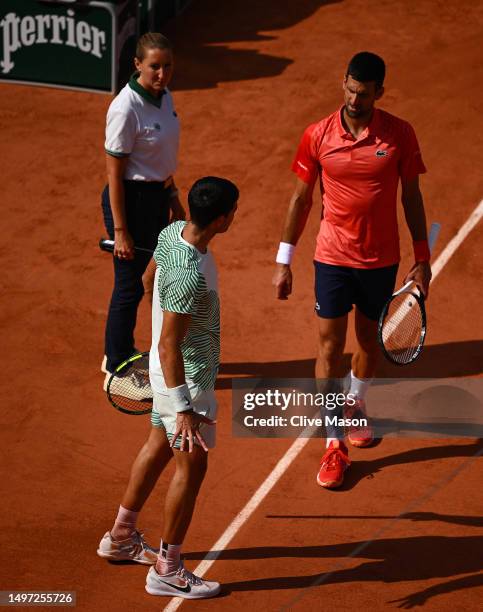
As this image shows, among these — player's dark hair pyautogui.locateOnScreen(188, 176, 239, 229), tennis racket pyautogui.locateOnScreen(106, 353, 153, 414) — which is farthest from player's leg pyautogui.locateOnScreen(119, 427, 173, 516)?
player's dark hair pyautogui.locateOnScreen(188, 176, 239, 229)

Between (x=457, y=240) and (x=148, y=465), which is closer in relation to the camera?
(x=148, y=465)

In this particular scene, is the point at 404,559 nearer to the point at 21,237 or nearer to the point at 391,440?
the point at 391,440

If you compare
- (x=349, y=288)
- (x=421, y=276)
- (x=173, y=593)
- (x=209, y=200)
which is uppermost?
(x=209, y=200)

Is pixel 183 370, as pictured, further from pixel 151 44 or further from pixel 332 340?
pixel 151 44

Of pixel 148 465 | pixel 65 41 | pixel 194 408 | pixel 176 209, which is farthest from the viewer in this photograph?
pixel 65 41

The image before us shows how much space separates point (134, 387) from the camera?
7602mm

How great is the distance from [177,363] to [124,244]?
89.8 inches

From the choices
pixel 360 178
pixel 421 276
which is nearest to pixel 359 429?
pixel 421 276

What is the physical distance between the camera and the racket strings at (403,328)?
23.9 feet

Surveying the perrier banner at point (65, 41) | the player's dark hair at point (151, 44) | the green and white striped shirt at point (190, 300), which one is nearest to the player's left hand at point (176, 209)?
the player's dark hair at point (151, 44)

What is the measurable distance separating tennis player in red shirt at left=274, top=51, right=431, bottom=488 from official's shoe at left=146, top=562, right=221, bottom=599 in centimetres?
137

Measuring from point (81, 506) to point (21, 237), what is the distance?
3.88 metres

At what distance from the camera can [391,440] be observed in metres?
7.96

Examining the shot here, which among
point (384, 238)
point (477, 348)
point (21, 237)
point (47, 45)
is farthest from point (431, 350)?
point (47, 45)
